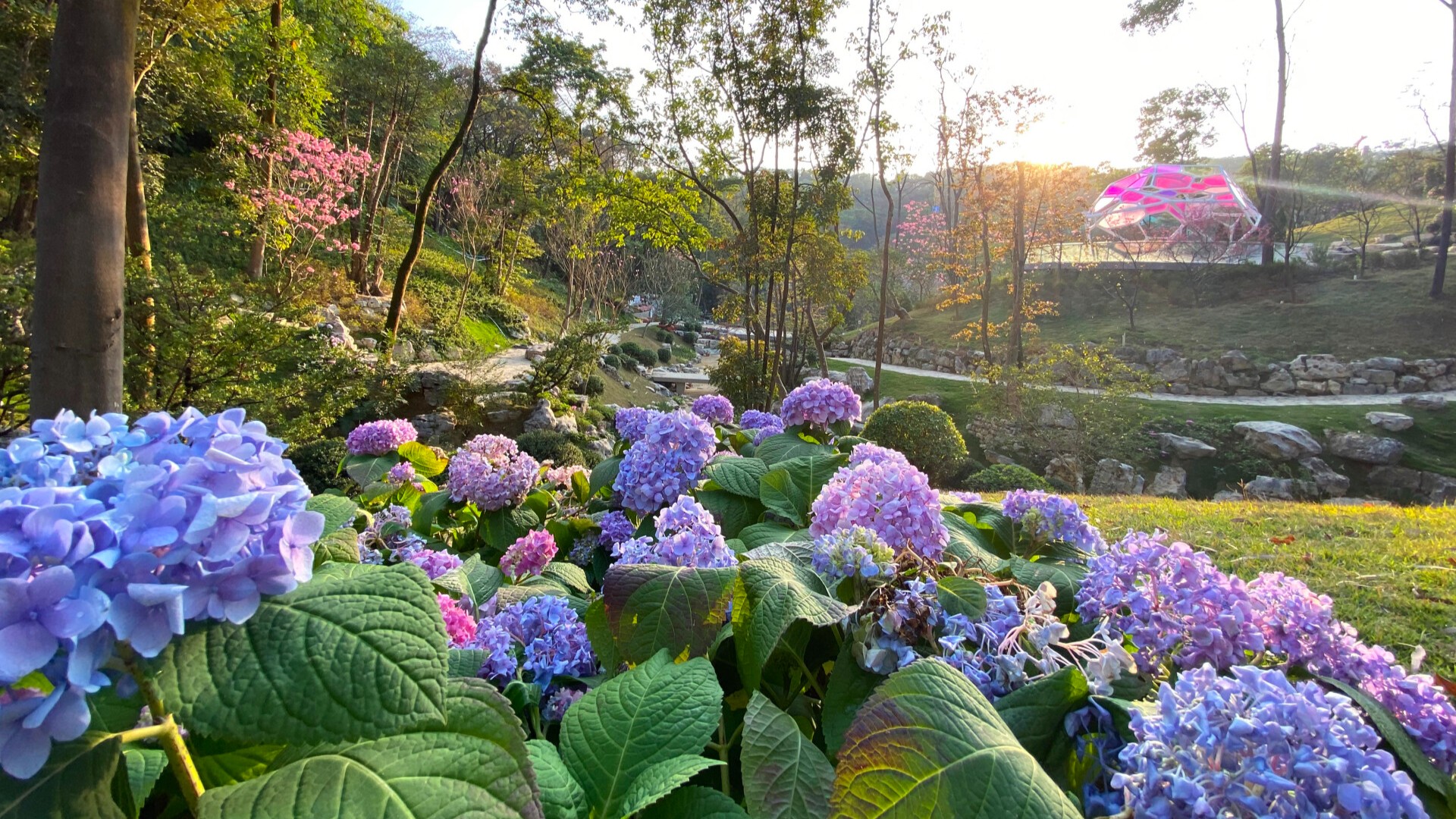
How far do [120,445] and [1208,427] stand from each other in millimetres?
14130

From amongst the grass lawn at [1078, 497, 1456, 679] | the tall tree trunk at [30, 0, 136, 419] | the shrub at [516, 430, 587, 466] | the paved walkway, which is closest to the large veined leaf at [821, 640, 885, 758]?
the grass lawn at [1078, 497, 1456, 679]

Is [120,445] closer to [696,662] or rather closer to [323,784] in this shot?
[323,784]

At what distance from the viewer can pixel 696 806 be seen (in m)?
0.73

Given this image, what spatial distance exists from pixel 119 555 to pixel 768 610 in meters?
0.65

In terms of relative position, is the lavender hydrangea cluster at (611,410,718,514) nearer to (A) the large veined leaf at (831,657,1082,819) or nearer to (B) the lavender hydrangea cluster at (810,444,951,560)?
(B) the lavender hydrangea cluster at (810,444,951,560)

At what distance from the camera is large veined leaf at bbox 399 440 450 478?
2568 millimetres

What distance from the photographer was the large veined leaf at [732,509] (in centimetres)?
169

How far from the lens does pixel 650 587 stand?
97 centimetres

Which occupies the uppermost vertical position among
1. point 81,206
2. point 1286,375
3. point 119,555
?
point 81,206

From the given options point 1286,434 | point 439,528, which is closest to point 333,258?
point 439,528

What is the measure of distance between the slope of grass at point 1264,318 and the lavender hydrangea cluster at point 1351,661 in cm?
1803

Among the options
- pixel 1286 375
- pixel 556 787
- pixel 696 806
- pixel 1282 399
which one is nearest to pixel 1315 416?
pixel 1282 399

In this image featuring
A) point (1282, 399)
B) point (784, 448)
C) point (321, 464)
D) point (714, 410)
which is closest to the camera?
point (784, 448)

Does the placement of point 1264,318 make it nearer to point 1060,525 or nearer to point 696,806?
point 1060,525
